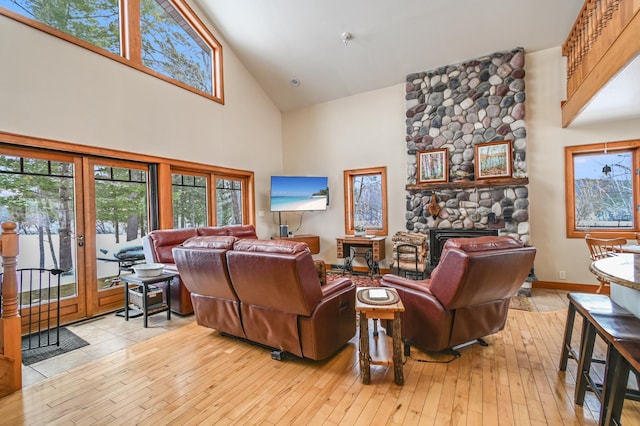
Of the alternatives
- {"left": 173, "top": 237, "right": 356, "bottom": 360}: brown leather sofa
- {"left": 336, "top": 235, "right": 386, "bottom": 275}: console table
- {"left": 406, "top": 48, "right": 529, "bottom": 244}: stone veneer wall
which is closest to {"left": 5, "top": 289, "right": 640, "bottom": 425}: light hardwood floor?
{"left": 173, "top": 237, "right": 356, "bottom": 360}: brown leather sofa

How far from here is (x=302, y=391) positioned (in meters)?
2.12

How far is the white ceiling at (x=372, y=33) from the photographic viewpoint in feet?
13.6

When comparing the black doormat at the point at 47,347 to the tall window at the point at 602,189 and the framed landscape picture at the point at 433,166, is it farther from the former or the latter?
the tall window at the point at 602,189

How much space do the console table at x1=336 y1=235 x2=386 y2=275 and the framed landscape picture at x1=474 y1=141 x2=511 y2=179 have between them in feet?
6.79

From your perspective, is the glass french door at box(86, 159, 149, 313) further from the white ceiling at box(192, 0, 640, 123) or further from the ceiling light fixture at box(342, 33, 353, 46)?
the ceiling light fixture at box(342, 33, 353, 46)

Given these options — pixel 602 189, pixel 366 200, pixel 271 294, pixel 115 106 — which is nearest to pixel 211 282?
pixel 271 294

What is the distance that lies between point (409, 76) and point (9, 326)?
6235 millimetres

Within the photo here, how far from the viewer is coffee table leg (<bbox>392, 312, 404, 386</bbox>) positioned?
2.14m

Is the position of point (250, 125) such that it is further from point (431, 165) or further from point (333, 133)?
point (431, 165)

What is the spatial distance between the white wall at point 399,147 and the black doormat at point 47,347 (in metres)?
4.42

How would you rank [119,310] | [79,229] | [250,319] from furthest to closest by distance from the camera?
[119,310] < [79,229] < [250,319]

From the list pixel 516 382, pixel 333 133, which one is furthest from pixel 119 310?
pixel 333 133

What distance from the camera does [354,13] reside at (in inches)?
175

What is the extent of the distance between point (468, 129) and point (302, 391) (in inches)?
189
